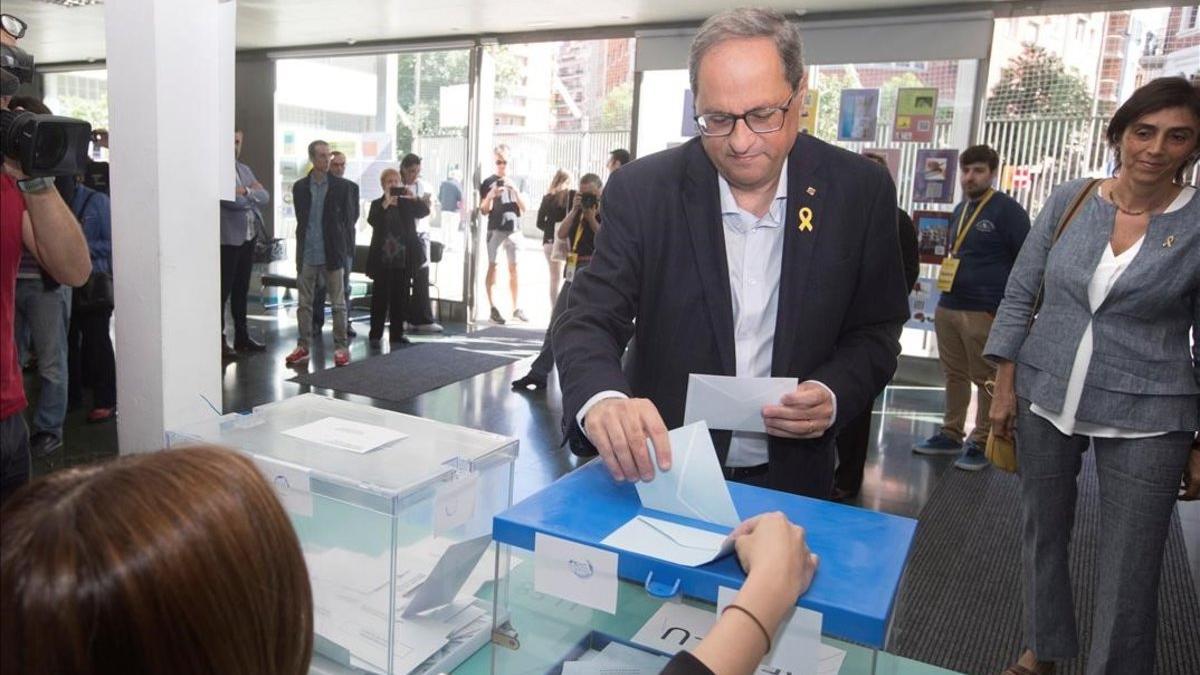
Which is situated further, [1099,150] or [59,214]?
[1099,150]

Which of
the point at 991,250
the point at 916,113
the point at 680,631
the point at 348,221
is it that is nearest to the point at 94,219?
the point at 348,221

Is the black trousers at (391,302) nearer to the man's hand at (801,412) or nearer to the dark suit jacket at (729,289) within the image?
the dark suit jacket at (729,289)

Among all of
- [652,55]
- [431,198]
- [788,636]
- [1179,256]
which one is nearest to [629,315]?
[788,636]

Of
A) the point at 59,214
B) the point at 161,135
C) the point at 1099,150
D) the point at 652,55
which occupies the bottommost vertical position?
the point at 59,214

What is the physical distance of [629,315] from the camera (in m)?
1.41

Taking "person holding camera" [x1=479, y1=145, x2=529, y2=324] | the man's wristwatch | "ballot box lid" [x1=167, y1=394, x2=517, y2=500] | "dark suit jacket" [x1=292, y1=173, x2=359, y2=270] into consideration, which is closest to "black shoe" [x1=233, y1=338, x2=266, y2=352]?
"dark suit jacket" [x1=292, y1=173, x2=359, y2=270]

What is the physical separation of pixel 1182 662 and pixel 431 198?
788 cm

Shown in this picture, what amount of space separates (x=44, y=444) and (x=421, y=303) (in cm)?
461

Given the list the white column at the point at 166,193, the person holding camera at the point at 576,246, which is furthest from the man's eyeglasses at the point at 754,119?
the person holding camera at the point at 576,246

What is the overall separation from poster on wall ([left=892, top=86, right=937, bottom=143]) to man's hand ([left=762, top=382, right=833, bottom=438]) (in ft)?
19.4

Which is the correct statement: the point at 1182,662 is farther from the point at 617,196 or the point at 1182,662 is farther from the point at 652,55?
the point at 652,55

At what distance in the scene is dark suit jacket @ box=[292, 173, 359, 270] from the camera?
6.63m

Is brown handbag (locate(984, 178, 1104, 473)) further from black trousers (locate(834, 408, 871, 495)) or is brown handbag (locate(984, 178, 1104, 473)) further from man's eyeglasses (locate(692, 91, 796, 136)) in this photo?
black trousers (locate(834, 408, 871, 495))

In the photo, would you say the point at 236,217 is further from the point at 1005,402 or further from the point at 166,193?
the point at 1005,402
